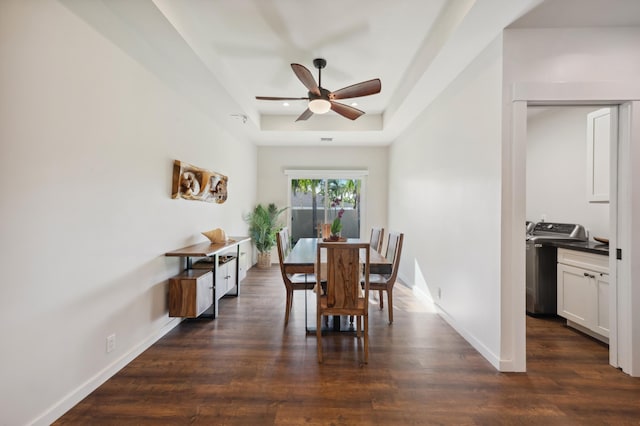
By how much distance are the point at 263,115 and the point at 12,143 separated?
401 cm

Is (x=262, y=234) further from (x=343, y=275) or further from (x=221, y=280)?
(x=343, y=275)

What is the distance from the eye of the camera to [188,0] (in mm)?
2312

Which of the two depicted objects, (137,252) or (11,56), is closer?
(11,56)

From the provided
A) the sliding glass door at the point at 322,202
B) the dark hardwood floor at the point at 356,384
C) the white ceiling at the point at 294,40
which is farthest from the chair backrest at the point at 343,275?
the sliding glass door at the point at 322,202

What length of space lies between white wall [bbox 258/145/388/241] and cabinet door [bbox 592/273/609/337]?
4040mm

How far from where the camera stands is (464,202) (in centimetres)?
292

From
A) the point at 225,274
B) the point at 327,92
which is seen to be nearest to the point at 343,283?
the point at 225,274

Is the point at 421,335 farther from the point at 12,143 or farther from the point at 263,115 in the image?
the point at 263,115

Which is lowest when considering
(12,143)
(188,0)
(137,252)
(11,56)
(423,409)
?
(423,409)

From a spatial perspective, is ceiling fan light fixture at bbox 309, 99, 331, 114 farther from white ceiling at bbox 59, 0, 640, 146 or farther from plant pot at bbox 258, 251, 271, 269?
plant pot at bbox 258, 251, 271, 269

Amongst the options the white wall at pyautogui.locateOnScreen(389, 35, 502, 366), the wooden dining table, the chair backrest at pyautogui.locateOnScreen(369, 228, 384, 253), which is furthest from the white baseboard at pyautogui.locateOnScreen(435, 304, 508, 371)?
the chair backrest at pyautogui.locateOnScreen(369, 228, 384, 253)

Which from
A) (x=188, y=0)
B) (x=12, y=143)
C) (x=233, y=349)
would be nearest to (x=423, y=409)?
(x=233, y=349)

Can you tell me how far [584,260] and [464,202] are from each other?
1262 mm

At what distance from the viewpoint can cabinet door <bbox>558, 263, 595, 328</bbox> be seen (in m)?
2.82
